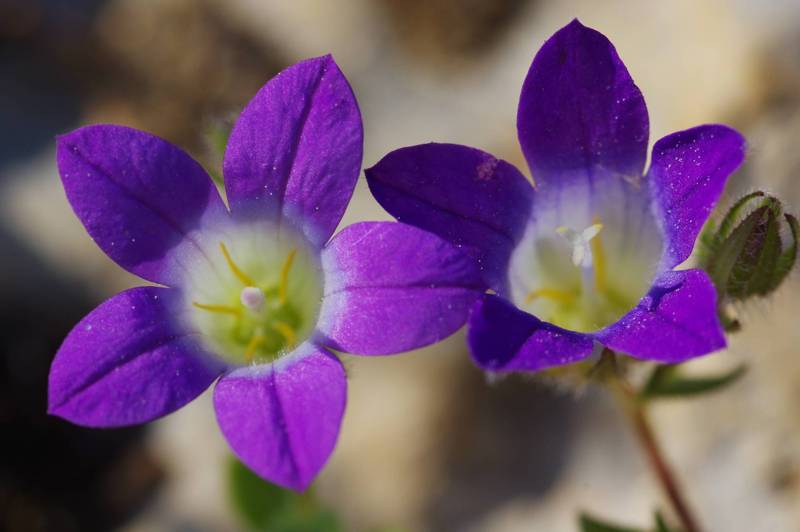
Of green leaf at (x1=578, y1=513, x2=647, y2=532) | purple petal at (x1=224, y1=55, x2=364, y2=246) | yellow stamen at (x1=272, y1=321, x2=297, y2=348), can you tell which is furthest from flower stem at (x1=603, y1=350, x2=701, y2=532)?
purple petal at (x1=224, y1=55, x2=364, y2=246)

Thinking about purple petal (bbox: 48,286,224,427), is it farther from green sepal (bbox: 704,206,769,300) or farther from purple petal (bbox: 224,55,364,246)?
green sepal (bbox: 704,206,769,300)

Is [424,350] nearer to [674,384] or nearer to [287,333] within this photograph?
[674,384]

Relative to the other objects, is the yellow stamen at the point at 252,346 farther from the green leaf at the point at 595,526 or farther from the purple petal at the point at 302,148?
the green leaf at the point at 595,526

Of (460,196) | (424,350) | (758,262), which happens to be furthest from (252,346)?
(424,350)

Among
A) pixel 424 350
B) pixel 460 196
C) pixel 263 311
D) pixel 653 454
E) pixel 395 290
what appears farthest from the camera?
pixel 424 350

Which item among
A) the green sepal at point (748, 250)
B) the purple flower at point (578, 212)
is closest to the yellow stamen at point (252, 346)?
the purple flower at point (578, 212)

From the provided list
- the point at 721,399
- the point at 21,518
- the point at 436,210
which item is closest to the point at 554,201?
the point at 436,210
